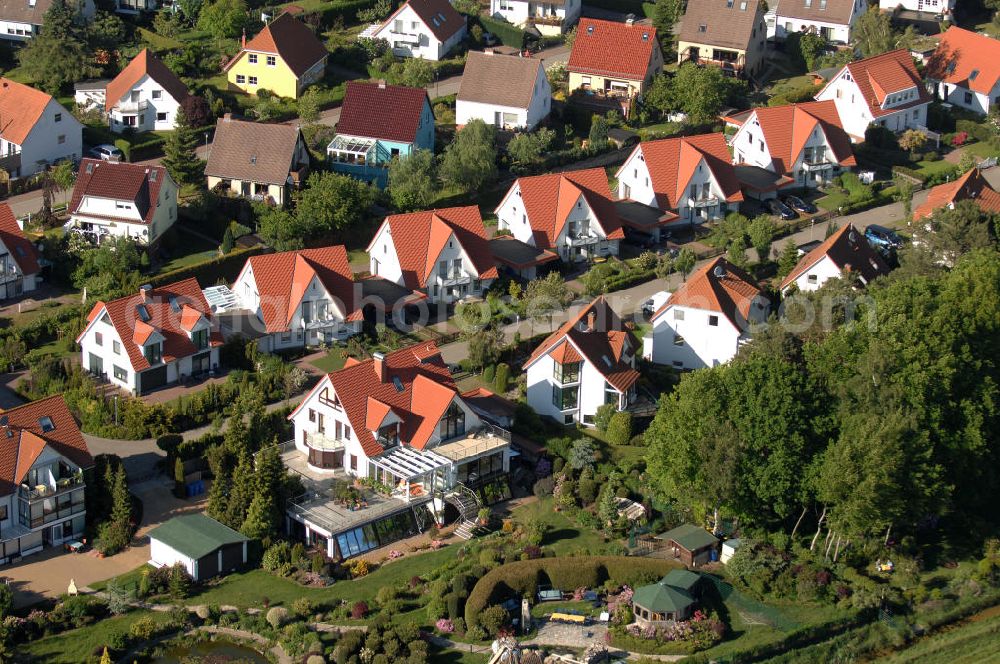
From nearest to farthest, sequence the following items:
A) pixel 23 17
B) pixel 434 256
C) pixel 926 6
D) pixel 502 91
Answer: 1. pixel 434 256
2. pixel 502 91
3. pixel 23 17
4. pixel 926 6

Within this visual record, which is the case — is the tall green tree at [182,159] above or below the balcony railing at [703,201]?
above

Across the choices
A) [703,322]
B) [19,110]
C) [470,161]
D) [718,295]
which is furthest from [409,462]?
[19,110]

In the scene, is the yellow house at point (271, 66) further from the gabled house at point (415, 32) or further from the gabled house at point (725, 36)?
the gabled house at point (725, 36)

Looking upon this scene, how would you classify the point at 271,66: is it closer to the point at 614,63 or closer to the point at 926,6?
the point at 614,63

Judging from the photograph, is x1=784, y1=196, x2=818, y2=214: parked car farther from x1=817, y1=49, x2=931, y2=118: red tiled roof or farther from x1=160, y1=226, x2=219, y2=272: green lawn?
x1=160, y1=226, x2=219, y2=272: green lawn

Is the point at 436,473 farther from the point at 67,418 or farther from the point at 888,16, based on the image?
the point at 888,16

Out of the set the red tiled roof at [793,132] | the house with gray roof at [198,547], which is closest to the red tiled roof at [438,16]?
the red tiled roof at [793,132]

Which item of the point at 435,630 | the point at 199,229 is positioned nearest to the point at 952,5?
the point at 199,229
